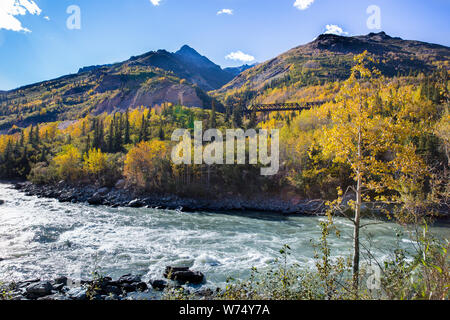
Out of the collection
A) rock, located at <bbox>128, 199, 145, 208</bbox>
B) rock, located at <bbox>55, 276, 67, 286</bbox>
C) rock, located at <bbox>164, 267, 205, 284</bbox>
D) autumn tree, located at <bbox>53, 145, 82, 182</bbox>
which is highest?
autumn tree, located at <bbox>53, 145, 82, 182</bbox>

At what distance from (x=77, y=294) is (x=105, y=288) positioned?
3.36ft

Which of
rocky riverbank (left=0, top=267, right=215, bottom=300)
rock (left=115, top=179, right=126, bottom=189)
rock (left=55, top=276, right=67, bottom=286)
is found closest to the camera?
rocky riverbank (left=0, top=267, right=215, bottom=300)

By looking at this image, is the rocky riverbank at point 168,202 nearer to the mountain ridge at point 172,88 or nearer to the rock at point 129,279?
the rock at point 129,279

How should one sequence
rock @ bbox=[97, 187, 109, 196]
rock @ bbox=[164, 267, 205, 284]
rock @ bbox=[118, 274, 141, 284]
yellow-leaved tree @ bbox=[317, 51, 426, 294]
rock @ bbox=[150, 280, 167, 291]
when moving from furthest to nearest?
rock @ bbox=[97, 187, 109, 196]
rock @ bbox=[164, 267, 205, 284]
rock @ bbox=[118, 274, 141, 284]
rock @ bbox=[150, 280, 167, 291]
yellow-leaved tree @ bbox=[317, 51, 426, 294]

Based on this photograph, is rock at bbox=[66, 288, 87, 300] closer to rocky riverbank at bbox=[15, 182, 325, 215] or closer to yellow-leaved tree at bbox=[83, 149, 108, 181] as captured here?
rocky riverbank at bbox=[15, 182, 325, 215]

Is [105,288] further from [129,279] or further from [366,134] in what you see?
[366,134]

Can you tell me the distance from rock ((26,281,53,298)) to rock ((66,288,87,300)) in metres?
0.97

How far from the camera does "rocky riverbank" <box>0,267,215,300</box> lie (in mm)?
9870

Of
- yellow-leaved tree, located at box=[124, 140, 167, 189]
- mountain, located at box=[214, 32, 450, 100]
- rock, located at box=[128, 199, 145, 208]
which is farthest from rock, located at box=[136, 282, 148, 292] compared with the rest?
mountain, located at box=[214, 32, 450, 100]

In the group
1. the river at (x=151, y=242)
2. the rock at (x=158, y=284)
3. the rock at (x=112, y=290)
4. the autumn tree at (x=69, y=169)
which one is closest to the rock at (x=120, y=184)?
the autumn tree at (x=69, y=169)

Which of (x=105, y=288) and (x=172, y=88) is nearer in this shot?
(x=105, y=288)

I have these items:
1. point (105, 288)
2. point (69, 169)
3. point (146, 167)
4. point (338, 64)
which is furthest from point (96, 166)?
point (338, 64)

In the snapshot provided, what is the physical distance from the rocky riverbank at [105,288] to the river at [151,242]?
85 cm

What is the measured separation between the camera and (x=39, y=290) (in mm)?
10234
